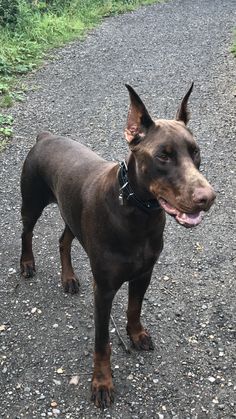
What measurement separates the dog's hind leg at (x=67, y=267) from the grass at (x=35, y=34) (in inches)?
121

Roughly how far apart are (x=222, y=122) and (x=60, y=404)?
5.38 metres

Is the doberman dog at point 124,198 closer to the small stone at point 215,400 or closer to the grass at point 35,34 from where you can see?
the small stone at point 215,400

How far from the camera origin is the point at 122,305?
4355mm

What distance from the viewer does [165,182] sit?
2723mm

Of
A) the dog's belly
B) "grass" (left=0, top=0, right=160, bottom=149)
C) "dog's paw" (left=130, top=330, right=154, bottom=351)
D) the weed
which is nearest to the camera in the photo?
the dog's belly

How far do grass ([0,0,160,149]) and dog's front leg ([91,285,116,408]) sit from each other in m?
4.26

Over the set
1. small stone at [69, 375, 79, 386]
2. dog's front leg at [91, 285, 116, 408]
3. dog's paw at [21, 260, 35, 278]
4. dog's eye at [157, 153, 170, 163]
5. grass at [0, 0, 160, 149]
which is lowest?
grass at [0, 0, 160, 149]

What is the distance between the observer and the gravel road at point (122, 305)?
3.54 m

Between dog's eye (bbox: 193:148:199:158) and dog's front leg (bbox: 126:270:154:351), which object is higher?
dog's eye (bbox: 193:148:199:158)

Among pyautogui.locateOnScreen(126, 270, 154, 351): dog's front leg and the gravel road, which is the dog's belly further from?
the gravel road

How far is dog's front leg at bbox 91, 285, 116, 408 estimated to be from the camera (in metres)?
3.37

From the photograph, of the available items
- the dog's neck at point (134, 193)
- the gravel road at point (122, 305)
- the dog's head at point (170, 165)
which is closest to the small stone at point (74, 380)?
the gravel road at point (122, 305)

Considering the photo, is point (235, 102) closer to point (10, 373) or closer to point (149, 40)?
point (149, 40)

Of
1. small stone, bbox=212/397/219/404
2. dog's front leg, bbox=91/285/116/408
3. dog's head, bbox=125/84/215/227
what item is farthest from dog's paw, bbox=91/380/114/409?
dog's head, bbox=125/84/215/227
